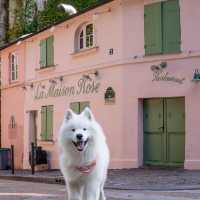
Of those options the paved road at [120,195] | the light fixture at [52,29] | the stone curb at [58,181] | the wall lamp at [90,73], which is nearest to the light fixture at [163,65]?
the wall lamp at [90,73]

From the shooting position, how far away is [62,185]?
16500 mm

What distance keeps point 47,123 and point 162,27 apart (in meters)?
7.61

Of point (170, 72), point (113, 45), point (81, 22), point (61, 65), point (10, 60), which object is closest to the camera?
point (170, 72)

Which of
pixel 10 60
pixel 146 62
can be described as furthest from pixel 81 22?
pixel 10 60

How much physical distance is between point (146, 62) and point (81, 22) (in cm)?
389

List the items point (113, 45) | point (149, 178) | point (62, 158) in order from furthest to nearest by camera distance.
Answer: point (113, 45), point (149, 178), point (62, 158)

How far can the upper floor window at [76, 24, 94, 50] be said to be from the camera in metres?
21.7

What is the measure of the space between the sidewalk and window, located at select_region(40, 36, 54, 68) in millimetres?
6280

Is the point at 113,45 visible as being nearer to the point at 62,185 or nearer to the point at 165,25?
the point at 165,25

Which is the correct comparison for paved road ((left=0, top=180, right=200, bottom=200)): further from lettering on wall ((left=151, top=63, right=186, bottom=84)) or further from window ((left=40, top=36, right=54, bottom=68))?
window ((left=40, top=36, right=54, bottom=68))

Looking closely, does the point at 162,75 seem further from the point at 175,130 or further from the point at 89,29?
the point at 89,29

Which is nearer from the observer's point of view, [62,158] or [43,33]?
[62,158]

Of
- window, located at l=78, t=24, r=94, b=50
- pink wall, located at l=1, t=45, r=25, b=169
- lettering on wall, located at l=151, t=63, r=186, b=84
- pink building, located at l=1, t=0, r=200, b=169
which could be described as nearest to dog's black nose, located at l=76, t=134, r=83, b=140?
pink building, located at l=1, t=0, r=200, b=169

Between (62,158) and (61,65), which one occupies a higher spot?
(61,65)
